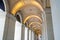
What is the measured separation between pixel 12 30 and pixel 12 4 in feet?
6.21

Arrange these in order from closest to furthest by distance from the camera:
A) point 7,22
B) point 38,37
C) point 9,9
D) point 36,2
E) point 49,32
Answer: point 49,32 < point 7,22 < point 9,9 < point 36,2 < point 38,37

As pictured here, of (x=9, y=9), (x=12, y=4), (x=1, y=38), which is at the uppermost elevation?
(x=12, y=4)

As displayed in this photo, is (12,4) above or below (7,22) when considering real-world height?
above

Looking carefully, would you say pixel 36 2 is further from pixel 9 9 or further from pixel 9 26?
pixel 9 26

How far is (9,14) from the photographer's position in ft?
20.8

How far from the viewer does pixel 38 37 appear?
30.2 metres

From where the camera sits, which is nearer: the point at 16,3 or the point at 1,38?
the point at 1,38

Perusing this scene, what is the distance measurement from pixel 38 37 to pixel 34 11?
2050 centimetres

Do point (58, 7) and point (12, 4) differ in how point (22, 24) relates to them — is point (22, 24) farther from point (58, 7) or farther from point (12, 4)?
point (58, 7)

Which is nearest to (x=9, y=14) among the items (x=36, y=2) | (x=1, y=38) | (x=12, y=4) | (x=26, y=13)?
(x=12, y=4)

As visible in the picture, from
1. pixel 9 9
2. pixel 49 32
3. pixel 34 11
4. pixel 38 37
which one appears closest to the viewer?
pixel 49 32

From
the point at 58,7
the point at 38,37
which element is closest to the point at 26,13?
the point at 58,7

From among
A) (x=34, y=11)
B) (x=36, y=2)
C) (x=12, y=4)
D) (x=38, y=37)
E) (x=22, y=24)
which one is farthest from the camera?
(x=38, y=37)

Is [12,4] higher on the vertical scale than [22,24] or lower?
higher
